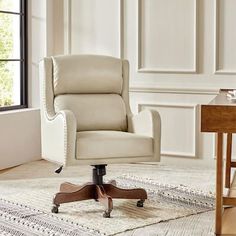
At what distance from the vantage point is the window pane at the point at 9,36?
15.9 ft

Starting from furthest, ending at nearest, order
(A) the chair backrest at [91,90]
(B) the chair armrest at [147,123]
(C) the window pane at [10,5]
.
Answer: (C) the window pane at [10,5] < (A) the chair backrest at [91,90] < (B) the chair armrest at [147,123]

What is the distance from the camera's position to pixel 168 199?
3623mm

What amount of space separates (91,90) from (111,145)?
610mm

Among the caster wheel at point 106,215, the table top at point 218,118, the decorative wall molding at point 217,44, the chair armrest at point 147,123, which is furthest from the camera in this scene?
the decorative wall molding at point 217,44

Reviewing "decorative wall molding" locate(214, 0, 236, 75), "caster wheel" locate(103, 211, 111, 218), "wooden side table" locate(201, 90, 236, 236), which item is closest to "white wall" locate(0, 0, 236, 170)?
"decorative wall molding" locate(214, 0, 236, 75)

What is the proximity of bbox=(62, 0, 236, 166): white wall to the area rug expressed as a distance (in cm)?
80

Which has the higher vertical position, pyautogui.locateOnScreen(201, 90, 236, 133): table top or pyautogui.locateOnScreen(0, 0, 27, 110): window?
pyautogui.locateOnScreen(0, 0, 27, 110): window

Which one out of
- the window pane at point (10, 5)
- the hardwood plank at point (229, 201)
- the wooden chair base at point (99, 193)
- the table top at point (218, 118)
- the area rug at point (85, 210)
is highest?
the window pane at point (10, 5)

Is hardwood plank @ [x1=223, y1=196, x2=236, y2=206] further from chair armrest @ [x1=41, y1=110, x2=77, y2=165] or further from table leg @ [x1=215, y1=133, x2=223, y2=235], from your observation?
chair armrest @ [x1=41, y1=110, x2=77, y2=165]

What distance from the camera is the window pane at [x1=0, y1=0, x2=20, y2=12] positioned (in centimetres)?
484

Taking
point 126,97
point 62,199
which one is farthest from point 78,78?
point 62,199

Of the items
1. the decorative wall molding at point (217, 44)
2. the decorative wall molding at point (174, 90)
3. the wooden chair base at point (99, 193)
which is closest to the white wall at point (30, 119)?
the decorative wall molding at point (174, 90)

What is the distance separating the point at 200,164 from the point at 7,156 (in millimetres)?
1650

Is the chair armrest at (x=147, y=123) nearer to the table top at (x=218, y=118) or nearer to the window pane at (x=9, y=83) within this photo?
the table top at (x=218, y=118)
